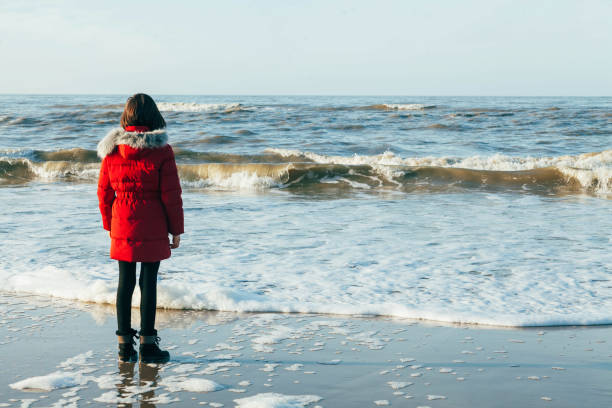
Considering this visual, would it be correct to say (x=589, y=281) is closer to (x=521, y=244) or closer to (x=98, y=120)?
(x=521, y=244)

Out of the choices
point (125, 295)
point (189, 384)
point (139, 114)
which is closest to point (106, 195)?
point (139, 114)

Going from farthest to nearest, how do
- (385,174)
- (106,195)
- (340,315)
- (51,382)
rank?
(385,174) → (340,315) → (106,195) → (51,382)

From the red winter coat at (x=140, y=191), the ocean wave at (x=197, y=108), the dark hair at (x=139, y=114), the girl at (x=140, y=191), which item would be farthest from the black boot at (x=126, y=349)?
the ocean wave at (x=197, y=108)

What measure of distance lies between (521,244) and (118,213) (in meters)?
4.76

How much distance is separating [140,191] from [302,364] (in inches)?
51.6

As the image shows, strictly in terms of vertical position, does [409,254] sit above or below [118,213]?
below

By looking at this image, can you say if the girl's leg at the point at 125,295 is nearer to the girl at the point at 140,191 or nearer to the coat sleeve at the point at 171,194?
the girl at the point at 140,191

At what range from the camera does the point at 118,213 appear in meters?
3.67

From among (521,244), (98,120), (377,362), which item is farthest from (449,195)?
(98,120)

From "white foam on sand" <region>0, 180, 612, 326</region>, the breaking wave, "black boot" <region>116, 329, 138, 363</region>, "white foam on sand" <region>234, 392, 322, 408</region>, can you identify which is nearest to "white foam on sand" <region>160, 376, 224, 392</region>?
"white foam on sand" <region>234, 392, 322, 408</region>

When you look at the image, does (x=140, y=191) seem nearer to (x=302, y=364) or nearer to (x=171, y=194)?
(x=171, y=194)

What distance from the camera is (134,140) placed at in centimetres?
359

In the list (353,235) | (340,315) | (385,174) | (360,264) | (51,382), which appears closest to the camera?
(51,382)

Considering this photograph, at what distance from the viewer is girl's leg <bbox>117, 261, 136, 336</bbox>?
3.76m
